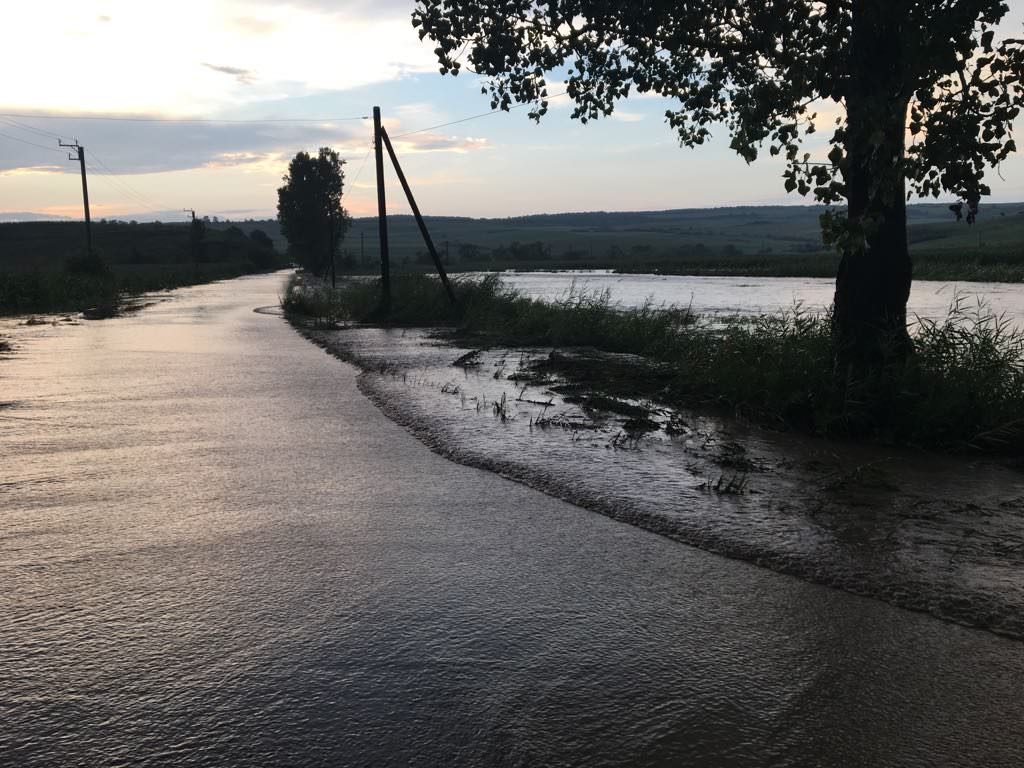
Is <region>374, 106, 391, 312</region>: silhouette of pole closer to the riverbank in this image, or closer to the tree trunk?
the riverbank

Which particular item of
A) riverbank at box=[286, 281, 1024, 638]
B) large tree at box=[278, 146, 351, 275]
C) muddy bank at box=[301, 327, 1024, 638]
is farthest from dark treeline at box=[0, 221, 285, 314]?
muddy bank at box=[301, 327, 1024, 638]

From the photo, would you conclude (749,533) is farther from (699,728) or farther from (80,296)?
(80,296)

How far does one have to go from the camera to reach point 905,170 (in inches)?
262

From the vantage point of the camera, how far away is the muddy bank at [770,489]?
4.29m

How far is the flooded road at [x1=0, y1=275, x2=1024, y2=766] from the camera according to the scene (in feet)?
8.77

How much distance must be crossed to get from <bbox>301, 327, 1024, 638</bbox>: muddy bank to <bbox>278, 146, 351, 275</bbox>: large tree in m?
75.8

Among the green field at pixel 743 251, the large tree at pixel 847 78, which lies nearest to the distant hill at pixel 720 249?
the green field at pixel 743 251

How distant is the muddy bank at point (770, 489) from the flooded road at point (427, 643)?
0.99ft

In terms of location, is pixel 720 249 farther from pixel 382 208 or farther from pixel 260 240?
pixel 382 208

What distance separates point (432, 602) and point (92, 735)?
1.55 m

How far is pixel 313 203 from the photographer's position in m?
83.6

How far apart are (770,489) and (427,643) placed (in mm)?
3528

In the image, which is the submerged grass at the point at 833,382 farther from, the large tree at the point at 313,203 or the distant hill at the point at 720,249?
the large tree at the point at 313,203

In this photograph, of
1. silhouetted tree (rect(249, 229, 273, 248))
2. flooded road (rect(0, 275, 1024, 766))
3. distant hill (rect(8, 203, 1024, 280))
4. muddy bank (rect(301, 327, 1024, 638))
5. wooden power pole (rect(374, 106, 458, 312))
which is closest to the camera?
flooded road (rect(0, 275, 1024, 766))
